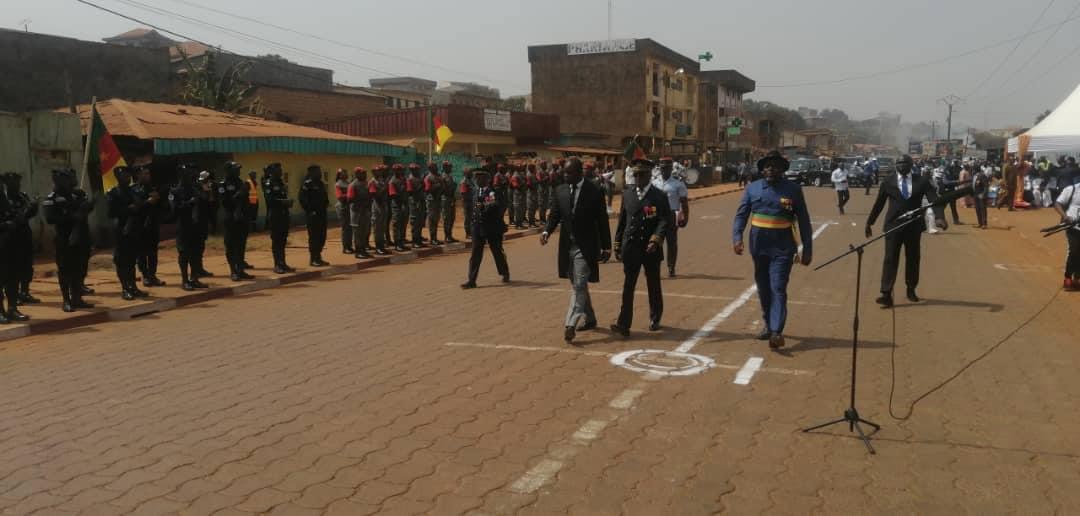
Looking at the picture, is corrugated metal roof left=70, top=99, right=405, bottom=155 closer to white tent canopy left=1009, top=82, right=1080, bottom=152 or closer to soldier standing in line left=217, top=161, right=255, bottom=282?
soldier standing in line left=217, top=161, right=255, bottom=282

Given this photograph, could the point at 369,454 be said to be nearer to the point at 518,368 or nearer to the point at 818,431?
the point at 518,368

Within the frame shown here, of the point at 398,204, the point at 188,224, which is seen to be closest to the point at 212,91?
the point at 398,204

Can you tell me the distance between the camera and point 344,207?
48.9 feet

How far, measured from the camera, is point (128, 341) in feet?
27.0

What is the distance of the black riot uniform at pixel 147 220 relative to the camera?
10.8m

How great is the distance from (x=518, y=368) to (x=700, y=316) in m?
2.96

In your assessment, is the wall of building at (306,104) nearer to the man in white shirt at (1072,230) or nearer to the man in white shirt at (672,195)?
the man in white shirt at (672,195)

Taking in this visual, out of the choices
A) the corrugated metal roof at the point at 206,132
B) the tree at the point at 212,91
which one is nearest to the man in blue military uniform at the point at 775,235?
the corrugated metal roof at the point at 206,132

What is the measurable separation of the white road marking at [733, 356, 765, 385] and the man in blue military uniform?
43cm

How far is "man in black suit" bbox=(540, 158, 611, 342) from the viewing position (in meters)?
7.66

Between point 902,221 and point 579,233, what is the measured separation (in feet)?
13.3

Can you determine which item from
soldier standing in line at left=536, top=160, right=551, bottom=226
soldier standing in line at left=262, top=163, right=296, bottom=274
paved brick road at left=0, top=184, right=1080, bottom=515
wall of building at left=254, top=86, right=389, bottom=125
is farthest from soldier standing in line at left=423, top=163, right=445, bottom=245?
wall of building at left=254, top=86, right=389, bottom=125

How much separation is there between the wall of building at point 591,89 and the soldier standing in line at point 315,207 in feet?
147

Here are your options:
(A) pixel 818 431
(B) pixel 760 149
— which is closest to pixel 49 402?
(A) pixel 818 431
